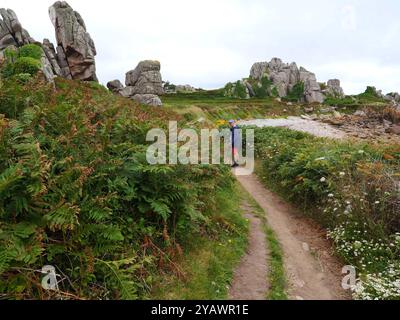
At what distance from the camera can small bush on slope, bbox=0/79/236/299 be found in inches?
161

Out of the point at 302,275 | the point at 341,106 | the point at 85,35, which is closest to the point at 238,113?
the point at 85,35

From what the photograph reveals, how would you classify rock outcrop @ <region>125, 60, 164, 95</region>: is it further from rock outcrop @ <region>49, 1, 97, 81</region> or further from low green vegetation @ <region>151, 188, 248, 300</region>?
low green vegetation @ <region>151, 188, 248, 300</region>

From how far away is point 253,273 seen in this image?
248 inches

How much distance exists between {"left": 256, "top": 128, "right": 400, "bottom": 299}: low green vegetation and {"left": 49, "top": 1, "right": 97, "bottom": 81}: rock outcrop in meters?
27.6

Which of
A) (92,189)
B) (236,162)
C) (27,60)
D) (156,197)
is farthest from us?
(236,162)

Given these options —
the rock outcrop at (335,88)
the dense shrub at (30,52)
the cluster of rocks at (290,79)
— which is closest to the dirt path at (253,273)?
the dense shrub at (30,52)

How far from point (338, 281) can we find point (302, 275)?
2.26 ft

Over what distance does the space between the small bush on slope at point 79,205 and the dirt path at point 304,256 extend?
1.99 meters

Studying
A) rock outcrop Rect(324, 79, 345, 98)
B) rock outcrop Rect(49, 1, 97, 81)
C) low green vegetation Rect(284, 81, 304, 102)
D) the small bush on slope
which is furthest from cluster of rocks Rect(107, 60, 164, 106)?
rock outcrop Rect(324, 79, 345, 98)

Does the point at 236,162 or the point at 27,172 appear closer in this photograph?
the point at 27,172

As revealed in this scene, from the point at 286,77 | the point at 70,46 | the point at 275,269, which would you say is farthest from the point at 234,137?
the point at 286,77

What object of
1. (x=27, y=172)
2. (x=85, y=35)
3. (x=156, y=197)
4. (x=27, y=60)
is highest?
(x=85, y=35)
